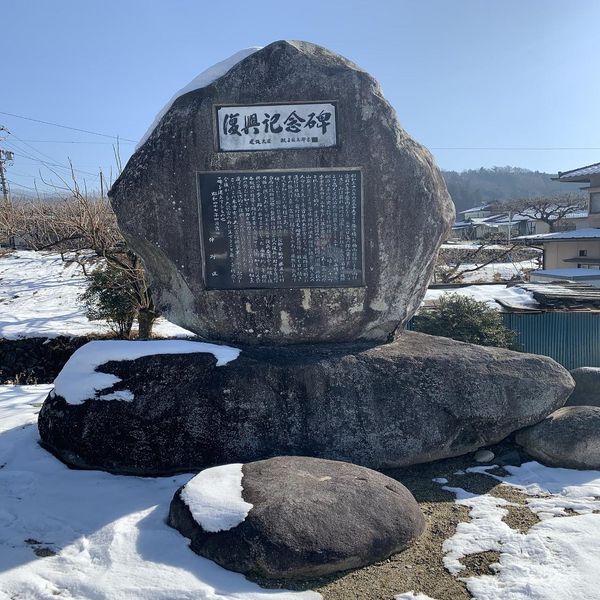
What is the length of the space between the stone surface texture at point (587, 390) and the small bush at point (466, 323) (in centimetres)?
151

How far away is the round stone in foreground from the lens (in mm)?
3162

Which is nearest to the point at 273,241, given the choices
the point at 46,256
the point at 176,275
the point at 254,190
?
the point at 254,190

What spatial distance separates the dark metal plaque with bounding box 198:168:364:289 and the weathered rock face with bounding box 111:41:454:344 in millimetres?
79

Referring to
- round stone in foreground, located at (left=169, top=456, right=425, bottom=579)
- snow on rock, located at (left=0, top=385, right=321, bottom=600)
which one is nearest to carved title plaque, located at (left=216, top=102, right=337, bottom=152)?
round stone in foreground, located at (left=169, top=456, right=425, bottom=579)

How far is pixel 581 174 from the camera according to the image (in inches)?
837

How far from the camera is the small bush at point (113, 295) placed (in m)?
10.7

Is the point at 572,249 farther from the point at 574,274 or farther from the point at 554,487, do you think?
the point at 554,487

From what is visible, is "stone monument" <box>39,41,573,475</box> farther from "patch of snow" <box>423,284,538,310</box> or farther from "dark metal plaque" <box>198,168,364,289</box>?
"patch of snow" <box>423,284,538,310</box>

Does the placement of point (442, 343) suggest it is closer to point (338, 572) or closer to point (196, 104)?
point (338, 572)

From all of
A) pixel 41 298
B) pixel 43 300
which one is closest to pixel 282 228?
pixel 43 300

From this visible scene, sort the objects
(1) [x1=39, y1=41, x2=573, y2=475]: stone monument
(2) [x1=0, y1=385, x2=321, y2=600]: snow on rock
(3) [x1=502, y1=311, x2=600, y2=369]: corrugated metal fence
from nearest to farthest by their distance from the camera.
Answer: (2) [x1=0, y1=385, x2=321, y2=600]: snow on rock < (1) [x1=39, y1=41, x2=573, y2=475]: stone monument < (3) [x1=502, y1=311, x2=600, y2=369]: corrugated metal fence

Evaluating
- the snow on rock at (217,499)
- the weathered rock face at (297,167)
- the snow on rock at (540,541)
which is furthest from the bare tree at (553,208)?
the snow on rock at (217,499)

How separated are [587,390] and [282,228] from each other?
407cm

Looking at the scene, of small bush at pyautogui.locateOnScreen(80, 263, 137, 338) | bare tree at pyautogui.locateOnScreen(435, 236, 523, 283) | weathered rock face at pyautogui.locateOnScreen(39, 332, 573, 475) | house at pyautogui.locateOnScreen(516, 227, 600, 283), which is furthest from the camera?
house at pyautogui.locateOnScreen(516, 227, 600, 283)
